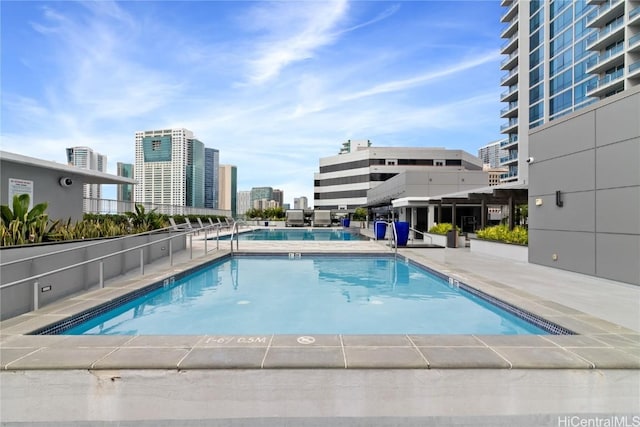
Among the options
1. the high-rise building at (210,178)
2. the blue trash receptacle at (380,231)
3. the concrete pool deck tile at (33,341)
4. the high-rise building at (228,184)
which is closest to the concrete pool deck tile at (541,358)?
the concrete pool deck tile at (33,341)

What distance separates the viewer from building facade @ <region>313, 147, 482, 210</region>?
189 ft

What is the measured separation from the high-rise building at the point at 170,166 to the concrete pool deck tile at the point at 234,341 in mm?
39119

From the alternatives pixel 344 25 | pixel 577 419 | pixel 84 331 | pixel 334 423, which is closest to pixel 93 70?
pixel 344 25

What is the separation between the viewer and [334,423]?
2.67 m

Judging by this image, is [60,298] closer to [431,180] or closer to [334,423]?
[334,423]

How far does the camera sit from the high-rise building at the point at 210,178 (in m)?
55.5

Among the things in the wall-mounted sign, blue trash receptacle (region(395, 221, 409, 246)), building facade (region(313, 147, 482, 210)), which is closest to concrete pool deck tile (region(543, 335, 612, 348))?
blue trash receptacle (region(395, 221, 409, 246))

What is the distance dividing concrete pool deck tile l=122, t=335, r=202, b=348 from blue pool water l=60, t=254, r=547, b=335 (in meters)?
1.64

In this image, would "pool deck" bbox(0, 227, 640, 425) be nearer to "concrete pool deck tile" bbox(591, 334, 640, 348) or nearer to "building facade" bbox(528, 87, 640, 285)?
"concrete pool deck tile" bbox(591, 334, 640, 348)

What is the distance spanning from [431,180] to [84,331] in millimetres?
25146

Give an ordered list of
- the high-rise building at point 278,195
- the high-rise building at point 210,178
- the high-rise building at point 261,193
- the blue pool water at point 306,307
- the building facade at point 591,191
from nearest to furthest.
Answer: the blue pool water at point 306,307 < the building facade at point 591,191 < the high-rise building at point 210,178 < the high-rise building at point 261,193 < the high-rise building at point 278,195

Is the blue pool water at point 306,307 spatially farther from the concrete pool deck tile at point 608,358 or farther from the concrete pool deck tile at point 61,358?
the concrete pool deck tile at point 61,358

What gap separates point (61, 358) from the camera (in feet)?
10.2

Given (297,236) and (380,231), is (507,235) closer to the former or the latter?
(380,231)
